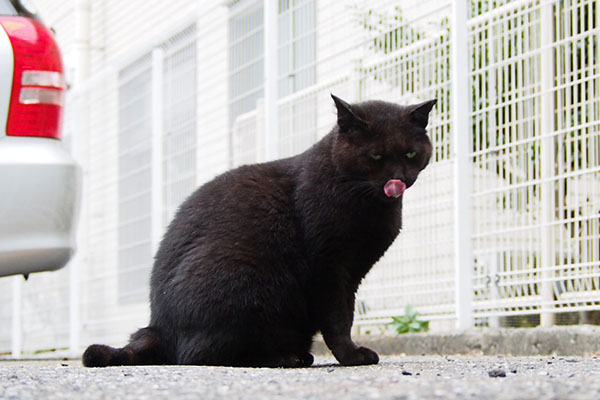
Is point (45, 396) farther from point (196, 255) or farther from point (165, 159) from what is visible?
point (165, 159)

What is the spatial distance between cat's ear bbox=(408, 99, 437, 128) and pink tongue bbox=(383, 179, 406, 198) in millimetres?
313

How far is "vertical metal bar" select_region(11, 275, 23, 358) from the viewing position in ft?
31.9

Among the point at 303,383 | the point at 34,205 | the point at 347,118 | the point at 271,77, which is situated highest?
the point at 271,77

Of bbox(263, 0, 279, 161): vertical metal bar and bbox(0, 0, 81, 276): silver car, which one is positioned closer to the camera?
bbox(0, 0, 81, 276): silver car

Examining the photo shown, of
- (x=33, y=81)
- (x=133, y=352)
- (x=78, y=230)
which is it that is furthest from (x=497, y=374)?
(x=78, y=230)

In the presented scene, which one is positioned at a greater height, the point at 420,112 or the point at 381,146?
the point at 420,112

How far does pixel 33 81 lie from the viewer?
13.4 ft

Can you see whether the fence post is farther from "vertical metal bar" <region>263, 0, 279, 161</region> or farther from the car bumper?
the car bumper

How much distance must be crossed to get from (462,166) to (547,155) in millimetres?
622

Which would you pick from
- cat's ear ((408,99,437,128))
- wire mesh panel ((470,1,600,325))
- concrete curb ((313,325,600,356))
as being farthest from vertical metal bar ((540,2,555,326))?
cat's ear ((408,99,437,128))

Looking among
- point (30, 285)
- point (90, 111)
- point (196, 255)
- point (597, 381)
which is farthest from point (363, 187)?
point (30, 285)

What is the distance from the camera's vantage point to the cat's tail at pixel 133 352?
3922 millimetres

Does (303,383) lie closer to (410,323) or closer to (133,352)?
(133,352)

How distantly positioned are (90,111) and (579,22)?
223 inches
